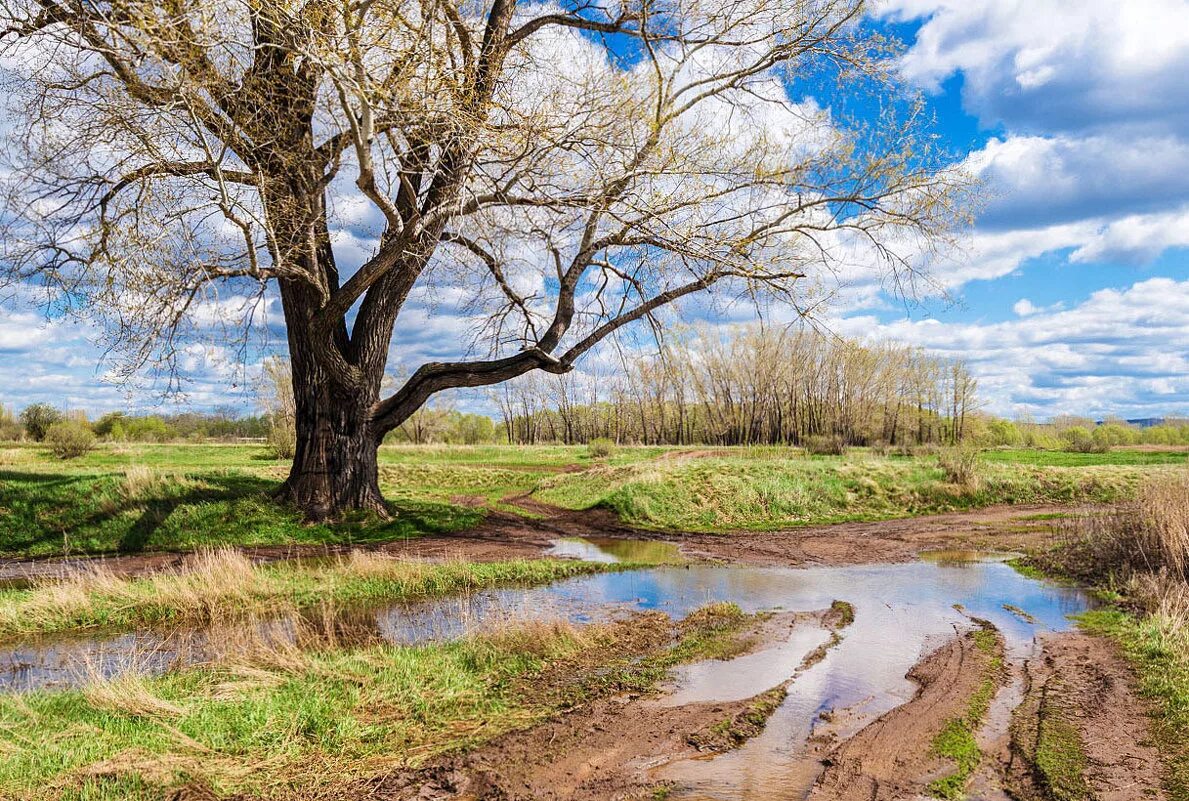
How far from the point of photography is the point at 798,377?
66.9 metres

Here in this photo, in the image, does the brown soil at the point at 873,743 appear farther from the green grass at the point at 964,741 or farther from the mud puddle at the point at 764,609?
the mud puddle at the point at 764,609

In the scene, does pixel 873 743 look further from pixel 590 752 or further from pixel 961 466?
pixel 961 466

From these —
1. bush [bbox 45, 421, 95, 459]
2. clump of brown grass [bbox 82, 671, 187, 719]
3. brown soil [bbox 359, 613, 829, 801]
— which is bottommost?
brown soil [bbox 359, 613, 829, 801]

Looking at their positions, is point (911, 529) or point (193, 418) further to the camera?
point (193, 418)

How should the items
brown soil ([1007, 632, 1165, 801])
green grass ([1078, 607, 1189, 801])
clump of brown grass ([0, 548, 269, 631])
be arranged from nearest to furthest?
brown soil ([1007, 632, 1165, 801]) < green grass ([1078, 607, 1189, 801]) < clump of brown grass ([0, 548, 269, 631])

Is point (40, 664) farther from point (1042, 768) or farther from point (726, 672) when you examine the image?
point (1042, 768)

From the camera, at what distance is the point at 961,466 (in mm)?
23672

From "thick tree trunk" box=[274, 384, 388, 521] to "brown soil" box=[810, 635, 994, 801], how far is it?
1258 cm

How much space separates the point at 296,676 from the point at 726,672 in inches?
153

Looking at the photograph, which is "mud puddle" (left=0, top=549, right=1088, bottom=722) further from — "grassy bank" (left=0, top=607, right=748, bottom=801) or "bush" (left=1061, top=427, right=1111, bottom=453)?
"bush" (left=1061, top=427, right=1111, bottom=453)

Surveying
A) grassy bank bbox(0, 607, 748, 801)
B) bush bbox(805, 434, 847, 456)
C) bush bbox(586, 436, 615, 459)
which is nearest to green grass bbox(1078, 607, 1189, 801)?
grassy bank bbox(0, 607, 748, 801)

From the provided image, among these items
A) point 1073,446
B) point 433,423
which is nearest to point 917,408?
point 1073,446

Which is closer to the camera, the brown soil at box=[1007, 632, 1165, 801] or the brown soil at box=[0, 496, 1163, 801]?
the brown soil at box=[0, 496, 1163, 801]

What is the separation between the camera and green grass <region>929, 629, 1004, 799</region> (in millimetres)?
4562
